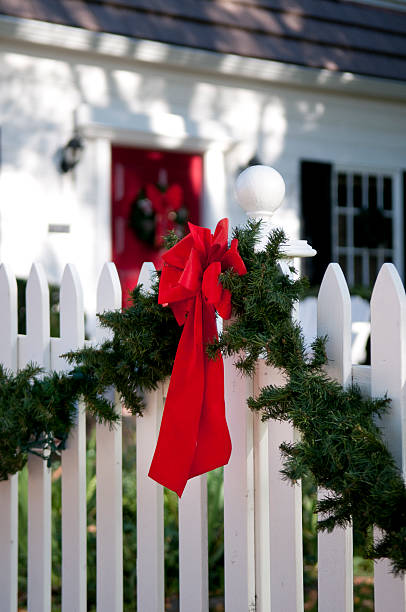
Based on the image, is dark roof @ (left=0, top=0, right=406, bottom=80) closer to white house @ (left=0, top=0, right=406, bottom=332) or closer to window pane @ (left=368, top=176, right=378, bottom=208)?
white house @ (left=0, top=0, right=406, bottom=332)

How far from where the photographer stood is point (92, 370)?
1.96m

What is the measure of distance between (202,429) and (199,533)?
0.37m

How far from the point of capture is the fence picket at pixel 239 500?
1.73 m

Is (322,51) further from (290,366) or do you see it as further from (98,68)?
(290,366)

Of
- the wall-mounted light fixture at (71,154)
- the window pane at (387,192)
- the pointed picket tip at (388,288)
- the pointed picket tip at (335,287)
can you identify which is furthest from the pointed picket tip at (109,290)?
the window pane at (387,192)

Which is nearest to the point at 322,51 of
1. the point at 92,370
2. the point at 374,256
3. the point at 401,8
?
the point at 401,8

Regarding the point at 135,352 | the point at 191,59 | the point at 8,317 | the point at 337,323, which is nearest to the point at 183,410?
the point at 135,352

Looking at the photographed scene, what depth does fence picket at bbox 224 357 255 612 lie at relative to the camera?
1.73m

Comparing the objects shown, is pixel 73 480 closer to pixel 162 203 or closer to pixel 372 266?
pixel 162 203

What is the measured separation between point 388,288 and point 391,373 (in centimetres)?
18

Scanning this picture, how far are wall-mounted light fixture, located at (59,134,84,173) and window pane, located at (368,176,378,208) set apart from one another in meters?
3.28

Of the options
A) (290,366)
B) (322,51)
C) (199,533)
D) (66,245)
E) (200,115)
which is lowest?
(199,533)

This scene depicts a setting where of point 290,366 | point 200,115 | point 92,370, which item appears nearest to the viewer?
point 290,366

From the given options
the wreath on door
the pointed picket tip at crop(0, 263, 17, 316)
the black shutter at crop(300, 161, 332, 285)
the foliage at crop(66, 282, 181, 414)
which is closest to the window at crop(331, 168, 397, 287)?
the black shutter at crop(300, 161, 332, 285)
